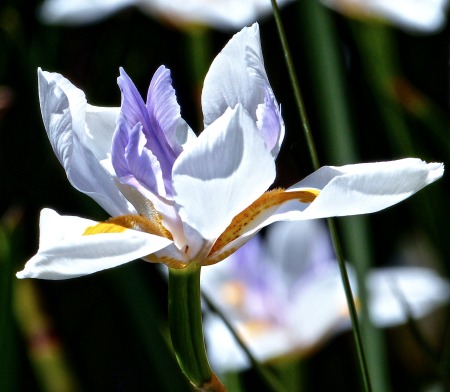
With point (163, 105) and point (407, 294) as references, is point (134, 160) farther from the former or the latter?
point (407, 294)

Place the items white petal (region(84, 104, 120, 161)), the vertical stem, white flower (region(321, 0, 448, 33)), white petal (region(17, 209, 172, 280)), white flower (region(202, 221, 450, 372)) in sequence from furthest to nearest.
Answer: white flower (region(321, 0, 448, 33)) < white flower (region(202, 221, 450, 372)) < the vertical stem < white petal (region(84, 104, 120, 161)) < white petal (region(17, 209, 172, 280))

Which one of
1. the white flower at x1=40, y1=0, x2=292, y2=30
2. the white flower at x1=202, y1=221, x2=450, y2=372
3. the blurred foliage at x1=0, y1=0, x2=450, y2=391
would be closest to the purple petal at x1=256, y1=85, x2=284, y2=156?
the blurred foliage at x1=0, y1=0, x2=450, y2=391

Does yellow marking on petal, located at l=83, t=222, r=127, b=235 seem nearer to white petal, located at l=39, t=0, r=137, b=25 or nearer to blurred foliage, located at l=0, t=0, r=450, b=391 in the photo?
blurred foliage, located at l=0, t=0, r=450, b=391

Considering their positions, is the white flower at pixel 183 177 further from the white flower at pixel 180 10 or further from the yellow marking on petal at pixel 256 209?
the white flower at pixel 180 10

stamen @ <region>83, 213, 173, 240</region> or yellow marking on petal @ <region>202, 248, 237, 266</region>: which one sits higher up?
stamen @ <region>83, 213, 173, 240</region>

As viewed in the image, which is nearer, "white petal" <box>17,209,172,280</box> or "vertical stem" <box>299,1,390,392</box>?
"white petal" <box>17,209,172,280</box>

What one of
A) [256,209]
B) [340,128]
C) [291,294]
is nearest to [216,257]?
[256,209]

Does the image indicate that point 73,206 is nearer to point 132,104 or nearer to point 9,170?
point 9,170

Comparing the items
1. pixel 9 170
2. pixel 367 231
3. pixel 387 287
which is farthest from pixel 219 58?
pixel 9 170
